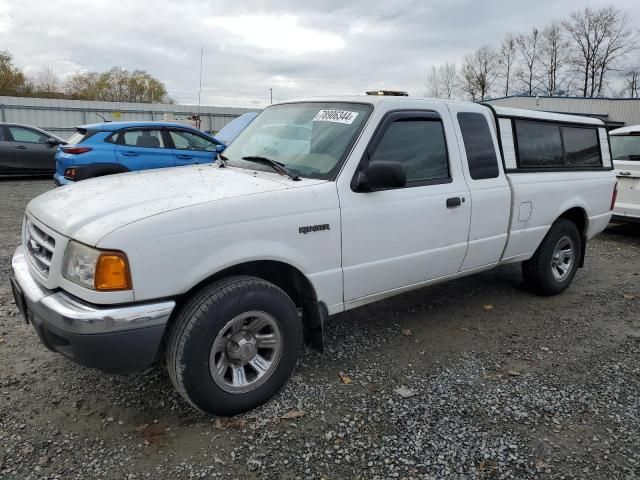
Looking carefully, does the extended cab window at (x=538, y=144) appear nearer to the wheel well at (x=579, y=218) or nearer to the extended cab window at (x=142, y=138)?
the wheel well at (x=579, y=218)

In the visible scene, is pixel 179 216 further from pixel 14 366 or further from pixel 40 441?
pixel 14 366

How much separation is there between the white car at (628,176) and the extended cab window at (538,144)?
351 centimetres

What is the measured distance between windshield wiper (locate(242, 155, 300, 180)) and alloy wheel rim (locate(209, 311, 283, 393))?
0.94 metres

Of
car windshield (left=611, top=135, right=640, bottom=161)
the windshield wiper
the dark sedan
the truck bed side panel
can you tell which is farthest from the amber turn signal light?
the dark sedan

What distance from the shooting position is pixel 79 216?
263cm

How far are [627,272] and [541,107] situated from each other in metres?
31.0

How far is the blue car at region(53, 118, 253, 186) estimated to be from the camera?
891 centimetres

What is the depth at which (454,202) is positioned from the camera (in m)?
3.80

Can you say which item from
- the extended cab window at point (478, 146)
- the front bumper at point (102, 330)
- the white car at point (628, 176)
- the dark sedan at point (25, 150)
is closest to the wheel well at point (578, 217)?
the extended cab window at point (478, 146)

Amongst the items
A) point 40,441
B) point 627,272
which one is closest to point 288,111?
point 40,441

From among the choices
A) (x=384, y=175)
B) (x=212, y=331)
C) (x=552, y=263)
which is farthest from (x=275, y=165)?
(x=552, y=263)

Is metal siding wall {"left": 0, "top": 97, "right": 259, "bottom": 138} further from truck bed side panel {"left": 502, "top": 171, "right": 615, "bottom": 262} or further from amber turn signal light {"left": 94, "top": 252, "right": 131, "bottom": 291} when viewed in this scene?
amber turn signal light {"left": 94, "top": 252, "right": 131, "bottom": 291}

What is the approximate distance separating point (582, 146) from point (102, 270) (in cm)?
493

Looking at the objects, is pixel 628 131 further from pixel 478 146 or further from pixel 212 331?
pixel 212 331
